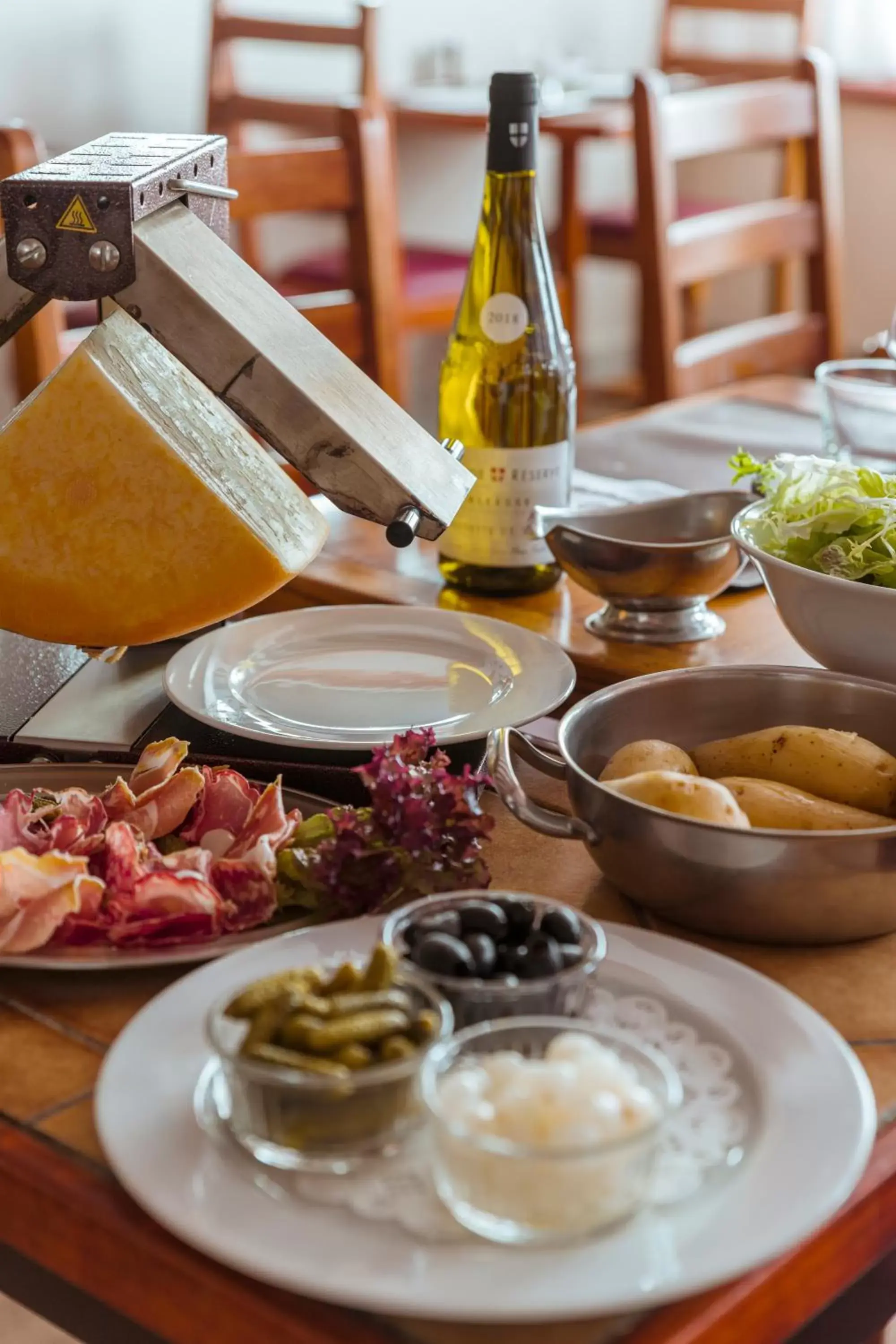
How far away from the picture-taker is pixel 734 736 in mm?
855

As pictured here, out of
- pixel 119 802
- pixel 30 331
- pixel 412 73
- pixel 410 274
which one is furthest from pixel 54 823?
pixel 412 73

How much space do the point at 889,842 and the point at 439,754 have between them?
22 cm

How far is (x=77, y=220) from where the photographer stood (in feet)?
2.68

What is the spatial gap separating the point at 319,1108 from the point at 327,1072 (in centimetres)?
1

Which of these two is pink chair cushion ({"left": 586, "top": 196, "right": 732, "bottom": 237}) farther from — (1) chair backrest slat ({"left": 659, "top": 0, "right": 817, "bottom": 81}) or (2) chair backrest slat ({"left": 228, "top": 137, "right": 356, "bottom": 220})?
(2) chair backrest slat ({"left": 228, "top": 137, "right": 356, "bottom": 220})

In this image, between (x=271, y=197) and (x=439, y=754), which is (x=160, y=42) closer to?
(x=271, y=197)

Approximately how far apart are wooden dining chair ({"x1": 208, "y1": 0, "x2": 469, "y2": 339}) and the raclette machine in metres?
2.51

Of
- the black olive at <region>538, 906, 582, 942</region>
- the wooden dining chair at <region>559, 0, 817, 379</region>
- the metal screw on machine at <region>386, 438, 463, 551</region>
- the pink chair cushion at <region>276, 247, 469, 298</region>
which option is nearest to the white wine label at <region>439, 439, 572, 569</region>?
the metal screw on machine at <region>386, 438, 463, 551</region>

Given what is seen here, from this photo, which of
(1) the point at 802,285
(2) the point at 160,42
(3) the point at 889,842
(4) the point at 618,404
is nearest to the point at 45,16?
(2) the point at 160,42

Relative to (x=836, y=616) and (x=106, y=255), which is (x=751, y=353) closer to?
(x=836, y=616)

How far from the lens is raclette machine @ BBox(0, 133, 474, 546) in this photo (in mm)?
814

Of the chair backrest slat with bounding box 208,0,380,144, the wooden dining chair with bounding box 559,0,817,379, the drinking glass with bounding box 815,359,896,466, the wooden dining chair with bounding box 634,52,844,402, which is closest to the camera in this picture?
the drinking glass with bounding box 815,359,896,466

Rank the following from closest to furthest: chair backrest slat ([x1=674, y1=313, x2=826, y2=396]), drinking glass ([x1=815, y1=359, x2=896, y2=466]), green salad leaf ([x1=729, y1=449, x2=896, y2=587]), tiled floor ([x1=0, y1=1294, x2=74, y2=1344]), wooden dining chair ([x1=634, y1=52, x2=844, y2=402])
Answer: green salad leaf ([x1=729, y1=449, x2=896, y2=587]) < drinking glass ([x1=815, y1=359, x2=896, y2=466]) < tiled floor ([x1=0, y1=1294, x2=74, y2=1344]) < wooden dining chair ([x1=634, y1=52, x2=844, y2=402]) < chair backrest slat ([x1=674, y1=313, x2=826, y2=396])

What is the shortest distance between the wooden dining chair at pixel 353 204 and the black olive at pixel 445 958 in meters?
1.38
